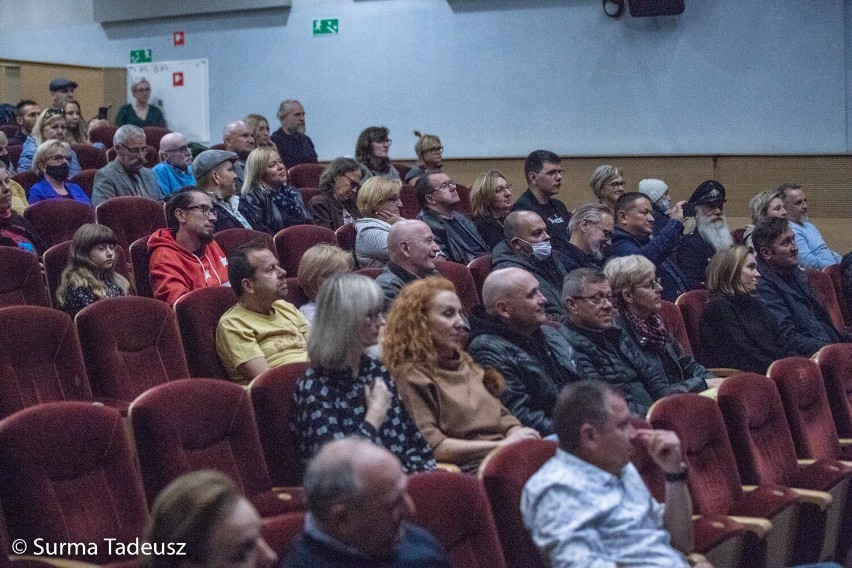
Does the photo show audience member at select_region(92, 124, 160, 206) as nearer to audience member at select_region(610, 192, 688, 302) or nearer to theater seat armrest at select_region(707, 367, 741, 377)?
audience member at select_region(610, 192, 688, 302)

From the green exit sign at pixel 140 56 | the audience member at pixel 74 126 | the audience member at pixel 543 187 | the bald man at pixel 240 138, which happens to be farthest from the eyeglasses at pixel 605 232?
the green exit sign at pixel 140 56

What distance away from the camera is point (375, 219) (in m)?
4.22

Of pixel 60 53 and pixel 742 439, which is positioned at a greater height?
pixel 60 53

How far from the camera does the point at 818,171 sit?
6.31 metres

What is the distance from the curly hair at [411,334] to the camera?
2471mm

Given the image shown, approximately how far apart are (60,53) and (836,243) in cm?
625

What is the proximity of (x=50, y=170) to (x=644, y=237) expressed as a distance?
98.8 inches

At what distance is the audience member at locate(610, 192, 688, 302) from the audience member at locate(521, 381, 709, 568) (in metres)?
2.36

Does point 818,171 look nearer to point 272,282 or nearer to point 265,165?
point 265,165

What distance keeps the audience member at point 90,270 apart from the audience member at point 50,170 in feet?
4.42

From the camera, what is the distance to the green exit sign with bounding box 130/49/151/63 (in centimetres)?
844

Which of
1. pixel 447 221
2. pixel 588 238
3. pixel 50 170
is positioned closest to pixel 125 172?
pixel 50 170

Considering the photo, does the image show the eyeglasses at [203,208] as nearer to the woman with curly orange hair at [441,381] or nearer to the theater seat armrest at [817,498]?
the woman with curly orange hair at [441,381]

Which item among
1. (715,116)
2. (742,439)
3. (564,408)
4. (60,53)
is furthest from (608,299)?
(60,53)
